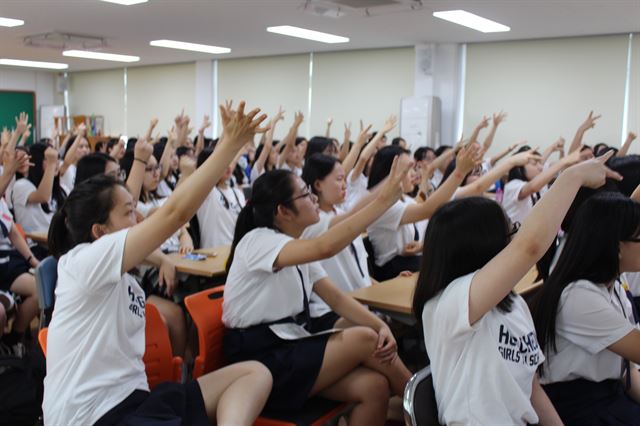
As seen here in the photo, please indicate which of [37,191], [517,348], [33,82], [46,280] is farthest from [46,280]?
[33,82]

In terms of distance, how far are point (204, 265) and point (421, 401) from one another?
211cm

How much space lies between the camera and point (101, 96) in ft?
47.3

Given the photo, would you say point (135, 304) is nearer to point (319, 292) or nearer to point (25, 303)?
point (319, 292)

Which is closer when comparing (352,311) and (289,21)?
(352,311)

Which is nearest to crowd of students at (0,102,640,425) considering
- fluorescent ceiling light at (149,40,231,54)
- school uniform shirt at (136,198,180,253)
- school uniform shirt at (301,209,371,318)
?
school uniform shirt at (301,209,371,318)

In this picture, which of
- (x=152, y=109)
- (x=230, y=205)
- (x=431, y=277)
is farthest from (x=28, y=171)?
(x=152, y=109)

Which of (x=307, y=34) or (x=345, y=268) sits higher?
(x=307, y=34)

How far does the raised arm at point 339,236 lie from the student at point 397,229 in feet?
2.49

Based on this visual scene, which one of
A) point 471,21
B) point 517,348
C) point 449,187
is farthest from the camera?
point 471,21

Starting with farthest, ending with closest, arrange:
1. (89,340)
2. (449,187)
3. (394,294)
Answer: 1. (449,187)
2. (394,294)
3. (89,340)

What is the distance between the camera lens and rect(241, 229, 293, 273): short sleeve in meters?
2.24

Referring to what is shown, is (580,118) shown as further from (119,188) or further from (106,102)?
(106,102)

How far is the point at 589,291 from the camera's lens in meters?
1.78

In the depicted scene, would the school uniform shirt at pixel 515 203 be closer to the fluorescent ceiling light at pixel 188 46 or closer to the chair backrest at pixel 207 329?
the chair backrest at pixel 207 329
